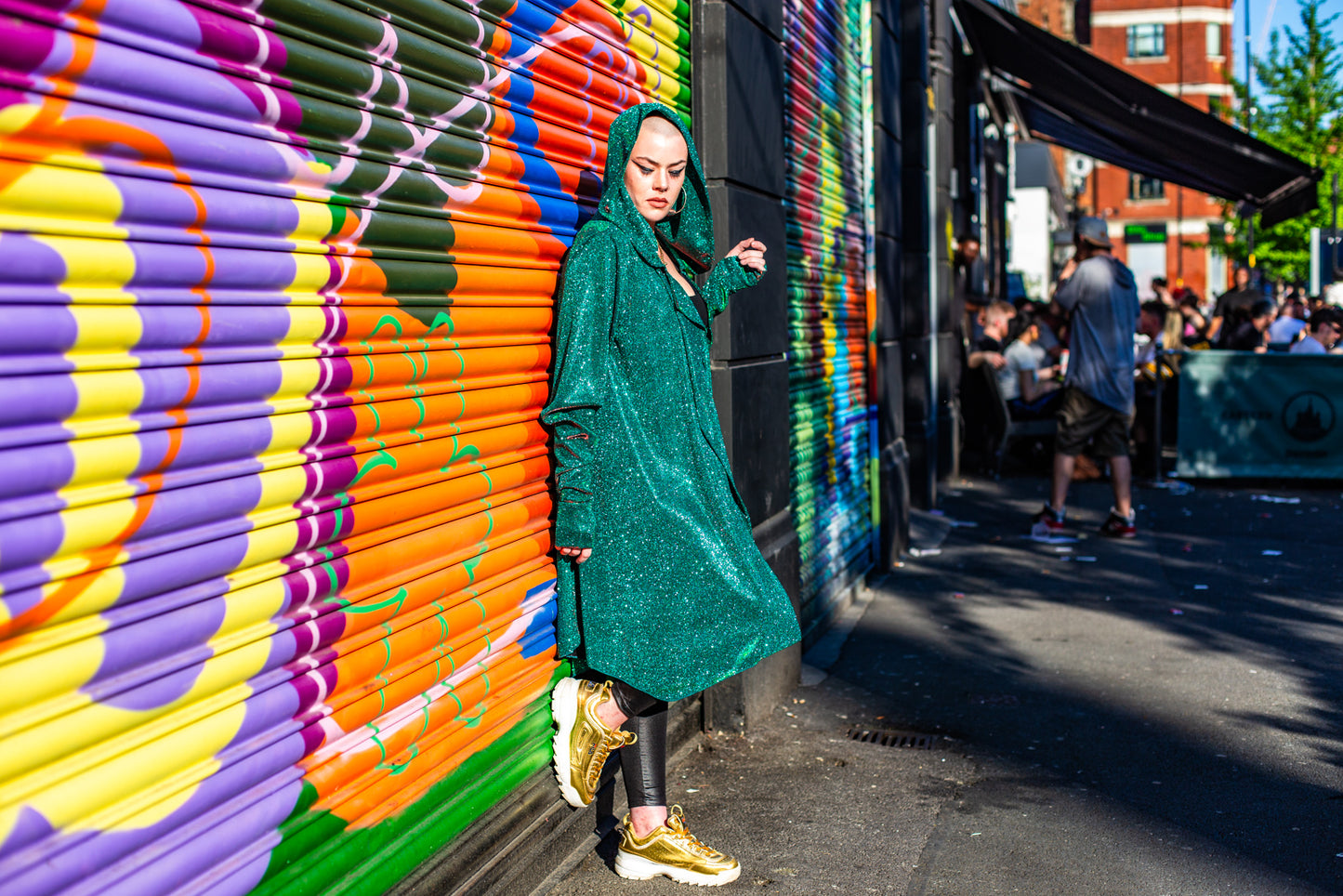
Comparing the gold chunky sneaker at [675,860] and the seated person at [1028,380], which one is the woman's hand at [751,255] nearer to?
the gold chunky sneaker at [675,860]

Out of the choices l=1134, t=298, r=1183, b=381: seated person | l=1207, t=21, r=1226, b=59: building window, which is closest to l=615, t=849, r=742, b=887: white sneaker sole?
l=1134, t=298, r=1183, b=381: seated person

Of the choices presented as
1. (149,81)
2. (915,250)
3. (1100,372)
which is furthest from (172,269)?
(915,250)

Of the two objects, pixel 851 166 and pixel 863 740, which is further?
pixel 851 166

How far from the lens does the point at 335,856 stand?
7.82 ft

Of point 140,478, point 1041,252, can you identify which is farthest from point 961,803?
point 1041,252

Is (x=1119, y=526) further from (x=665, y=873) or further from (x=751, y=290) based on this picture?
(x=665, y=873)

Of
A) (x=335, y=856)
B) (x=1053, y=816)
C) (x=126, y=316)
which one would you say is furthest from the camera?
(x=1053, y=816)

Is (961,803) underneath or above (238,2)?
underneath

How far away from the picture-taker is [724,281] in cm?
359

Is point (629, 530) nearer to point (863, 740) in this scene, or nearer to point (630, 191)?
point (630, 191)

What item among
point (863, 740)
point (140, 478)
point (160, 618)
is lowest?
point (863, 740)

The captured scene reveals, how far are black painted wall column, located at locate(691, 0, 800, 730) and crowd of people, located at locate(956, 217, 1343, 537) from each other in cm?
401

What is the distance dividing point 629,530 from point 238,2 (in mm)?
1528

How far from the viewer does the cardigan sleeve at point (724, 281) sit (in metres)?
3.56
